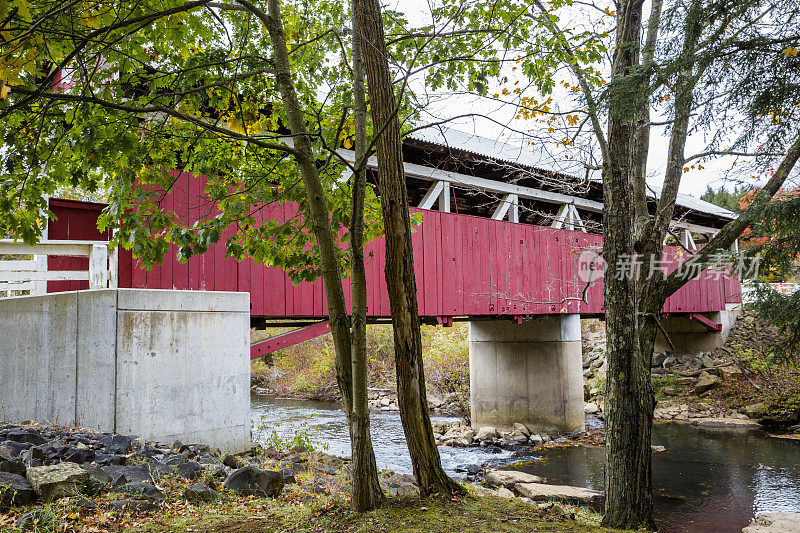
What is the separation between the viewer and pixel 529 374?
38.0ft

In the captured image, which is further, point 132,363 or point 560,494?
point 560,494

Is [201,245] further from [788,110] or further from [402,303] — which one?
[788,110]

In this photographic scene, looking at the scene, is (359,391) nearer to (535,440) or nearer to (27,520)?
(27,520)

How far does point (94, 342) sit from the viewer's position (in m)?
4.81

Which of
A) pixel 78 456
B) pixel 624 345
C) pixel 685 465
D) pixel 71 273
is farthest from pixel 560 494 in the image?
pixel 71 273

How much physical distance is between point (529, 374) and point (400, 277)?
29.3ft

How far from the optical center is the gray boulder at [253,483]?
3.93 metres

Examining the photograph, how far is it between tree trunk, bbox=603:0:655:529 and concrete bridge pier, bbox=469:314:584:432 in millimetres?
7118

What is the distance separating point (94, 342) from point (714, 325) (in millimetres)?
15842

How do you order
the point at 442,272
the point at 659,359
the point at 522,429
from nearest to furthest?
the point at 442,272 → the point at 522,429 → the point at 659,359

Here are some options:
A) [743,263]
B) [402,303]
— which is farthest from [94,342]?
[743,263]

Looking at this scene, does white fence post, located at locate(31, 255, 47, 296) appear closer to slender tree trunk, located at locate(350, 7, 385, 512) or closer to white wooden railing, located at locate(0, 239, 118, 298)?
white wooden railing, located at locate(0, 239, 118, 298)

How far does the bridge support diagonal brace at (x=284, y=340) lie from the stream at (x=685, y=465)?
92 centimetres

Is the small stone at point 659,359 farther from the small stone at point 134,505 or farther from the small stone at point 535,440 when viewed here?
the small stone at point 134,505
